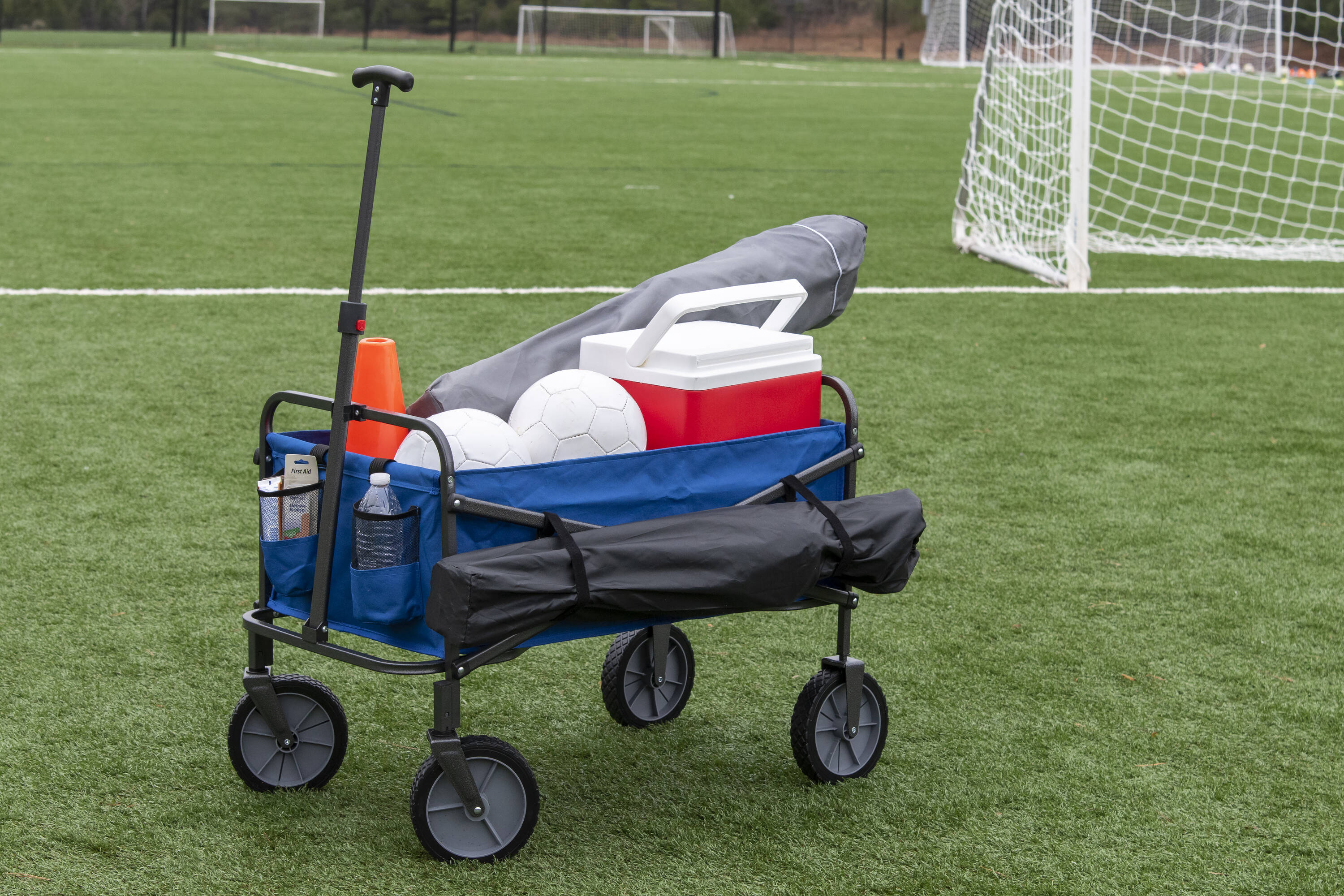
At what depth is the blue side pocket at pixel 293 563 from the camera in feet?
8.40

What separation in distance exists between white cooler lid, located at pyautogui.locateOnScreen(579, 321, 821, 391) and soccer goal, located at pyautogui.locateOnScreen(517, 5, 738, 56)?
38725mm

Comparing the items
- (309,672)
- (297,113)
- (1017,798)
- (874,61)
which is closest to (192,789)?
(309,672)

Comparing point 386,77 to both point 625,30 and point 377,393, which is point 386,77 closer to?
point 377,393

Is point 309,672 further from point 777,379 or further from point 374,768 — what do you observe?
point 777,379

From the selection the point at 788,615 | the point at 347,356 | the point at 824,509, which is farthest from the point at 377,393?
the point at 788,615

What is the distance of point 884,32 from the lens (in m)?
44.3

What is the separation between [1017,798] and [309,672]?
151 centimetres

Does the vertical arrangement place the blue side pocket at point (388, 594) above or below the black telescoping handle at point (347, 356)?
below

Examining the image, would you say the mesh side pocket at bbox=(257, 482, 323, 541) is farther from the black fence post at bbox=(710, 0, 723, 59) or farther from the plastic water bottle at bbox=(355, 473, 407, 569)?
the black fence post at bbox=(710, 0, 723, 59)

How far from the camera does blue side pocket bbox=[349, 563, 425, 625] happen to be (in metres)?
2.42

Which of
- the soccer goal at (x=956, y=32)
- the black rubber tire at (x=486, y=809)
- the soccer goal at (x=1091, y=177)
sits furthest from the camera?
the soccer goal at (x=956, y=32)

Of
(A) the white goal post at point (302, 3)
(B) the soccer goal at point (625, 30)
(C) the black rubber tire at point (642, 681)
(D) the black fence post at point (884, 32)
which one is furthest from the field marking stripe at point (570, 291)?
(D) the black fence post at point (884, 32)

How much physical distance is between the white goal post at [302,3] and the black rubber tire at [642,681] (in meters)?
38.5

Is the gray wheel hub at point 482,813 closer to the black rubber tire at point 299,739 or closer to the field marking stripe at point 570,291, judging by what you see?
the black rubber tire at point 299,739
